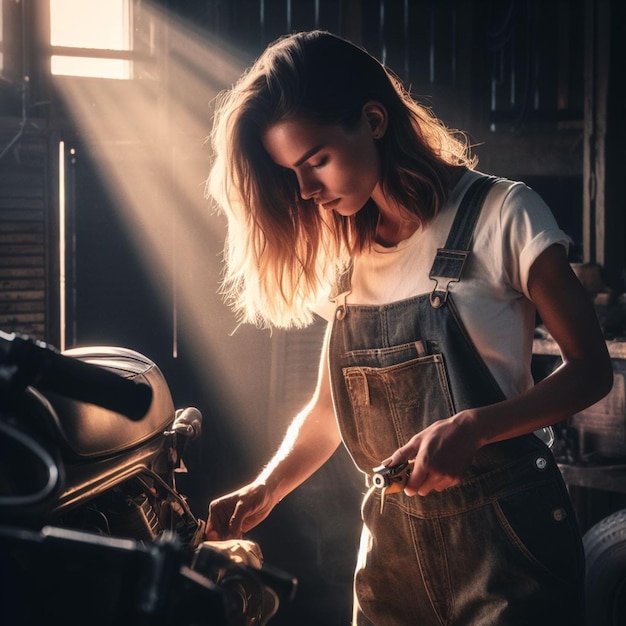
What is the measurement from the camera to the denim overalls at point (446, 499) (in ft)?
5.60

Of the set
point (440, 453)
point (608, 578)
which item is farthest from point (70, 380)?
point (608, 578)

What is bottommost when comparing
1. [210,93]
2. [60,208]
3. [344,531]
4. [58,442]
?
[344,531]

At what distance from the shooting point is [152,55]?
5734 mm

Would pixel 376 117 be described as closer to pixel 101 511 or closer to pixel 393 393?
pixel 393 393

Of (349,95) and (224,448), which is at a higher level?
(349,95)

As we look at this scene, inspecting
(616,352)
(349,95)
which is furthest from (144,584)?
(616,352)

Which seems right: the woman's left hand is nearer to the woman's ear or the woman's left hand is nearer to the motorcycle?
the motorcycle

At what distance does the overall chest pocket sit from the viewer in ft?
5.92

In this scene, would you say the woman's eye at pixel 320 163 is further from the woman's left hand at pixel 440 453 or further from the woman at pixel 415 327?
the woman's left hand at pixel 440 453

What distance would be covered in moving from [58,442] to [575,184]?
20.8 ft

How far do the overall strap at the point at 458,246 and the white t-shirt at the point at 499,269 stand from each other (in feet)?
0.05

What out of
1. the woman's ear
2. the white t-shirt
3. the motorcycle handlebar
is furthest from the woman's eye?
the motorcycle handlebar

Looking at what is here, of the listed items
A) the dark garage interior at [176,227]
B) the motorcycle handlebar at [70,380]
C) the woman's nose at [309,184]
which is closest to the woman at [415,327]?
the woman's nose at [309,184]

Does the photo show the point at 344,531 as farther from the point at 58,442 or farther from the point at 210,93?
the point at 58,442
